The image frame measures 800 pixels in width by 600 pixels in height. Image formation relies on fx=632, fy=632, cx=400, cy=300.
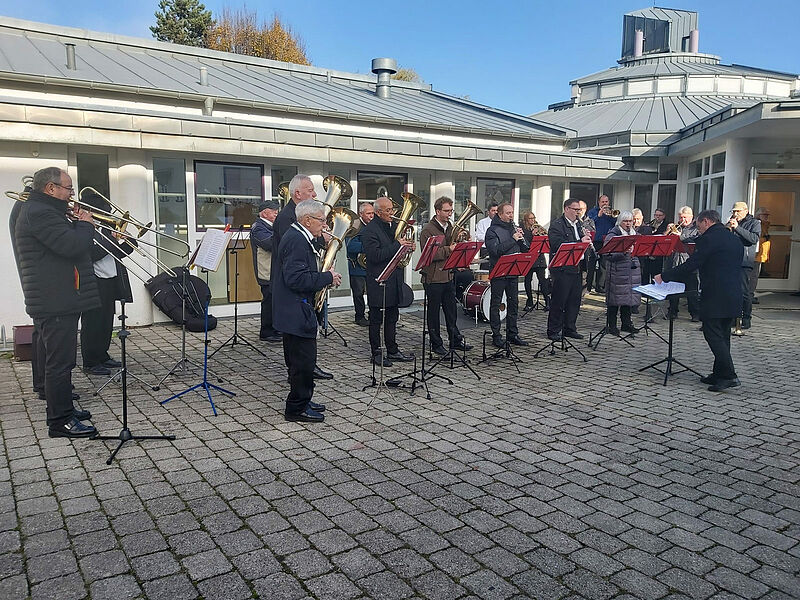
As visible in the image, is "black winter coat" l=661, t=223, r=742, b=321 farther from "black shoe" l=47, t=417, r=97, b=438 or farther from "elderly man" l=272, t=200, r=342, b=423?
"black shoe" l=47, t=417, r=97, b=438

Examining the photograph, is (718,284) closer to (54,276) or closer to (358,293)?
(358,293)

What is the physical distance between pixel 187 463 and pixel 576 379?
4.60 m

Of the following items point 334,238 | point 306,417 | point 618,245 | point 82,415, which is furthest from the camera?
point 618,245

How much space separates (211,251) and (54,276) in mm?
1478

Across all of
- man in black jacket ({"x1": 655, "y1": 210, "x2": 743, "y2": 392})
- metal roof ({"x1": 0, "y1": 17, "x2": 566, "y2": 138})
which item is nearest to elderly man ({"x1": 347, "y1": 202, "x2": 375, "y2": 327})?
metal roof ({"x1": 0, "y1": 17, "x2": 566, "y2": 138})

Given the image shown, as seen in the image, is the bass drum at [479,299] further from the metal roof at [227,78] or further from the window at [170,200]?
the metal roof at [227,78]

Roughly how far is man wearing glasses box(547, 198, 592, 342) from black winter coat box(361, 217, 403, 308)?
8.54 ft

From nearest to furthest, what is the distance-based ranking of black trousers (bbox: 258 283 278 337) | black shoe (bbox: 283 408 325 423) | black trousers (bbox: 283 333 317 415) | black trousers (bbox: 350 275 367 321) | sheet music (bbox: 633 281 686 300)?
black trousers (bbox: 283 333 317 415), black shoe (bbox: 283 408 325 423), sheet music (bbox: 633 281 686 300), black trousers (bbox: 258 283 278 337), black trousers (bbox: 350 275 367 321)

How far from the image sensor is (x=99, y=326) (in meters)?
7.27

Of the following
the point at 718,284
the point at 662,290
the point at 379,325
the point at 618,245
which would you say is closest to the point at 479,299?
the point at 618,245

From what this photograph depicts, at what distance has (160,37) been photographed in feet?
137

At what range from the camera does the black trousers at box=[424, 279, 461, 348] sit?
26.7ft

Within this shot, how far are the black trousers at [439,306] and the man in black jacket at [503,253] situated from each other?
670mm

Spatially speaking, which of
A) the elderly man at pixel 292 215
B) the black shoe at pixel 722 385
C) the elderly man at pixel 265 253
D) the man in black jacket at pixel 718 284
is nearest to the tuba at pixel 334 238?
the elderly man at pixel 292 215
